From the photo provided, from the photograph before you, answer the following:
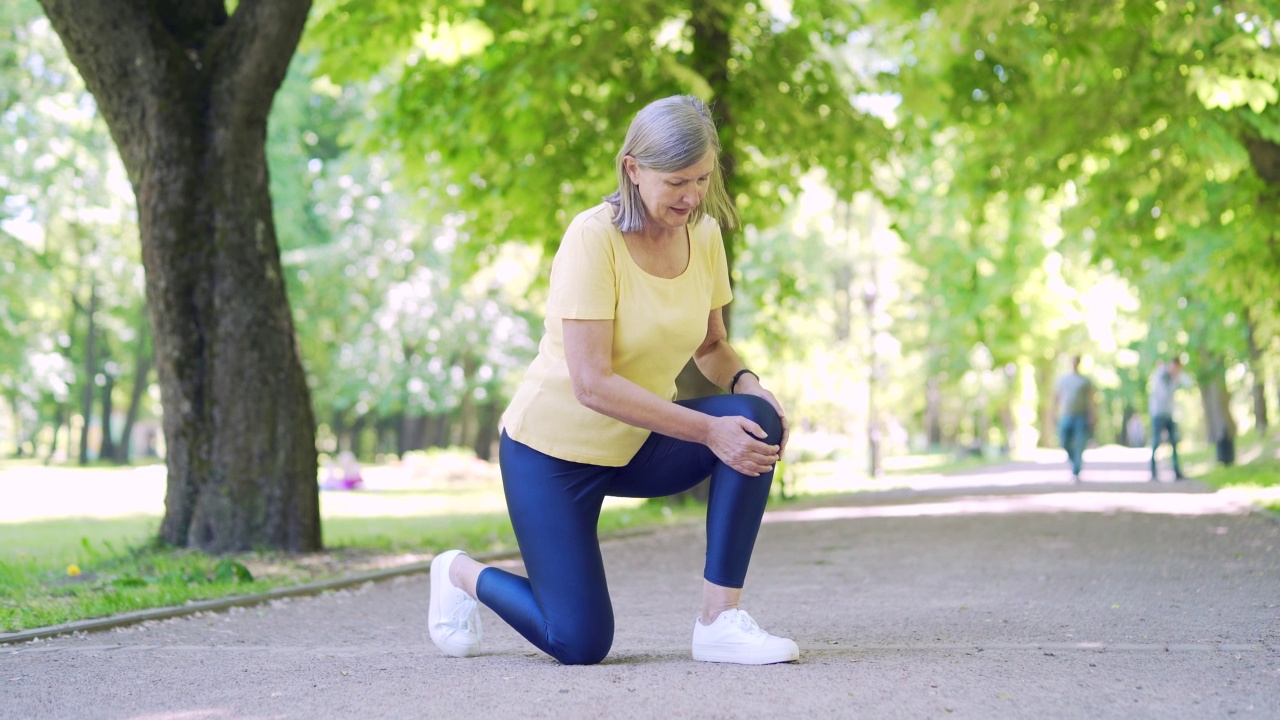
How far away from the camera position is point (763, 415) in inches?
172

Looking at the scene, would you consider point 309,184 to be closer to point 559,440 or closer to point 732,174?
point 732,174

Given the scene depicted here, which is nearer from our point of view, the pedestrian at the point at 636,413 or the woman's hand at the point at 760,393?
the pedestrian at the point at 636,413

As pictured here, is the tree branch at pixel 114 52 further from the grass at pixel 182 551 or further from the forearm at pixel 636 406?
the forearm at pixel 636 406

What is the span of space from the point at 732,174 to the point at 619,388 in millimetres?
9732

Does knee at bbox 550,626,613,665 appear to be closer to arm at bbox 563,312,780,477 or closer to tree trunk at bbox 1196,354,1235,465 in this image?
arm at bbox 563,312,780,477

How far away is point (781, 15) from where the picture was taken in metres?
14.6

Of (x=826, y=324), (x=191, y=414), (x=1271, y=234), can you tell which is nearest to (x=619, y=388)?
(x=191, y=414)

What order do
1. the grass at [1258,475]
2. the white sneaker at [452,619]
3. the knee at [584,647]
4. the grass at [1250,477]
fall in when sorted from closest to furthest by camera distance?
the knee at [584,647], the white sneaker at [452,619], the grass at [1258,475], the grass at [1250,477]

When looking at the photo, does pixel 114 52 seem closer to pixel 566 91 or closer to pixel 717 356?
pixel 566 91

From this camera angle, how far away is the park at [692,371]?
4.48 meters

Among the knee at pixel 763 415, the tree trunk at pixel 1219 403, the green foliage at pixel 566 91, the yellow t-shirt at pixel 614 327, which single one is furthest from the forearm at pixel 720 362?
the tree trunk at pixel 1219 403

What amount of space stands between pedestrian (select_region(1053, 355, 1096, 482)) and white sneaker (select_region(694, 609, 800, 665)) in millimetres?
15265

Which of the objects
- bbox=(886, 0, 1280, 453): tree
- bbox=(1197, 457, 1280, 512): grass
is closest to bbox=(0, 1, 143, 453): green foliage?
bbox=(886, 0, 1280, 453): tree

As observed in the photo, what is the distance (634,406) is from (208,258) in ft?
18.4
